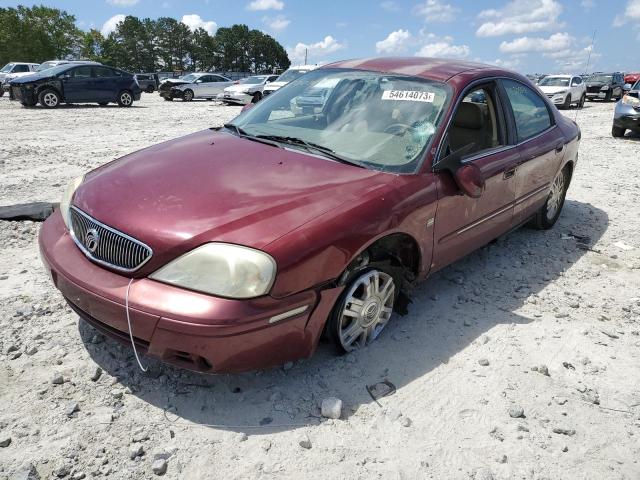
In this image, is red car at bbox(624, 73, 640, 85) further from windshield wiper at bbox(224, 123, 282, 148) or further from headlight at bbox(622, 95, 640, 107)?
windshield wiper at bbox(224, 123, 282, 148)

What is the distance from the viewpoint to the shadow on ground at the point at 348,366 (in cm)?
238

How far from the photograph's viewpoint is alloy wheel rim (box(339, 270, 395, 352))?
2.67 metres

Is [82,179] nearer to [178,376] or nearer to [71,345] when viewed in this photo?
[71,345]

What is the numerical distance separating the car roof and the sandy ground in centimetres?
154

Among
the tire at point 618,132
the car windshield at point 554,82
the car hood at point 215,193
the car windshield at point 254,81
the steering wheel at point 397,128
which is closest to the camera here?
the car hood at point 215,193

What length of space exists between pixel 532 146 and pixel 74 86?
16.9m

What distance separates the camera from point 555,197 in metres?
5.00

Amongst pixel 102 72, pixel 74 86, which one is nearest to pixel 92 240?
pixel 74 86

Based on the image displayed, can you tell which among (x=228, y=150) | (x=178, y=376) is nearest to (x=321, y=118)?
(x=228, y=150)

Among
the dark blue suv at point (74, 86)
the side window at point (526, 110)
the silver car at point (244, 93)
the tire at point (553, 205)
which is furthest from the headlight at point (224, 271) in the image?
the silver car at point (244, 93)

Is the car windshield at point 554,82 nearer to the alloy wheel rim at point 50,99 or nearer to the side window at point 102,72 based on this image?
the side window at point 102,72

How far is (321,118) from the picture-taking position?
335 centimetres

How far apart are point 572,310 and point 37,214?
15.5 ft

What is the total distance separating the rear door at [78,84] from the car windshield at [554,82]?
18.5 metres
